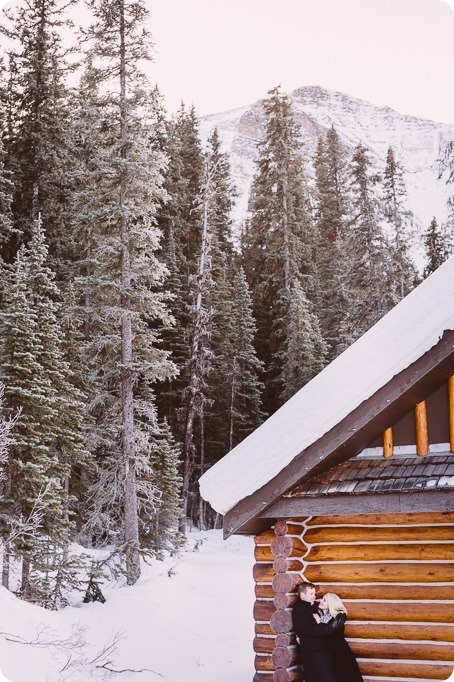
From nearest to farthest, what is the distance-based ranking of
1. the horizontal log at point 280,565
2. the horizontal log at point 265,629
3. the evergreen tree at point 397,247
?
the horizontal log at point 280,565, the horizontal log at point 265,629, the evergreen tree at point 397,247

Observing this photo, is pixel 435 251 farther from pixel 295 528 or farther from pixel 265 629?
pixel 265 629

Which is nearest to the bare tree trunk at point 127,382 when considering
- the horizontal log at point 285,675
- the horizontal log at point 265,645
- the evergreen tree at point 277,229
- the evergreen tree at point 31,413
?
the evergreen tree at point 31,413

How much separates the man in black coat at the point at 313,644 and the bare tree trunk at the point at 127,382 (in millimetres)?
11176

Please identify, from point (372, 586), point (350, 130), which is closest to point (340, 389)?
point (372, 586)

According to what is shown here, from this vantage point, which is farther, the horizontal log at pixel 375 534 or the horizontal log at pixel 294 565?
the horizontal log at pixel 294 565

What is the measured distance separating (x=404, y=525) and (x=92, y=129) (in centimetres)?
Answer: 1733

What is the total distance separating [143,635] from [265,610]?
6791 millimetres

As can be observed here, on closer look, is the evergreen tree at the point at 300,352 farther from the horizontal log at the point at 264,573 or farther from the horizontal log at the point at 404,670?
the horizontal log at the point at 404,670

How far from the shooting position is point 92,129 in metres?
20.9

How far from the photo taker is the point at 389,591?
7.23 metres

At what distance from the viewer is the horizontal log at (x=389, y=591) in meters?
7.02

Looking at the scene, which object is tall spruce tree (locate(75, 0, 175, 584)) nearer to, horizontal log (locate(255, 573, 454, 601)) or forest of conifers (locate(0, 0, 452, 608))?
forest of conifers (locate(0, 0, 452, 608))

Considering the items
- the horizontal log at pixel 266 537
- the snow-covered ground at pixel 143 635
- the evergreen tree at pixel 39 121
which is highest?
the evergreen tree at pixel 39 121

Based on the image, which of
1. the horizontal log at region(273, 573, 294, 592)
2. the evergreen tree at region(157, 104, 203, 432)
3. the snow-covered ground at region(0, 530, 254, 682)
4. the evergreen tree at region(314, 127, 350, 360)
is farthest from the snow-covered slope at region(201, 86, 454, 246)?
the horizontal log at region(273, 573, 294, 592)
